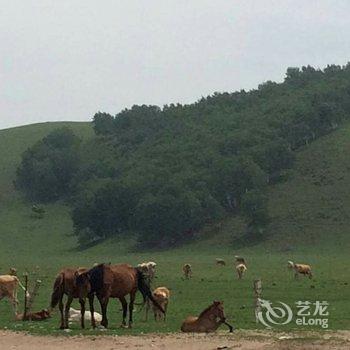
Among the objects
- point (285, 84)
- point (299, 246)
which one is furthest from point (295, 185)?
point (285, 84)

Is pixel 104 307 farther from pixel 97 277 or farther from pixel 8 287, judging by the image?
pixel 8 287

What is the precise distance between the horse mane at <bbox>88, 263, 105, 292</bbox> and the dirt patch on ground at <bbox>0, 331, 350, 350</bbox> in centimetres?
179

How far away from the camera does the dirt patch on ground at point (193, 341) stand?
1753 centimetres

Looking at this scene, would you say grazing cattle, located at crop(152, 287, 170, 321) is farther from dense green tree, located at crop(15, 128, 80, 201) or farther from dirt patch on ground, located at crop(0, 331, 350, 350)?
dense green tree, located at crop(15, 128, 80, 201)

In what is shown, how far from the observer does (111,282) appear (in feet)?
68.1

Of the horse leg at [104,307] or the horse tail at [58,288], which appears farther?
the horse tail at [58,288]

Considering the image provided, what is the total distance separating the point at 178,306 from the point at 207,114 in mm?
97979

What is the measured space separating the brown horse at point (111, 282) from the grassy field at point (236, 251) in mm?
675

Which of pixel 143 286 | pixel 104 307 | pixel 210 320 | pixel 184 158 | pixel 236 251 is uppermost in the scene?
pixel 184 158

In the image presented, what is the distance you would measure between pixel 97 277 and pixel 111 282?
34 centimetres

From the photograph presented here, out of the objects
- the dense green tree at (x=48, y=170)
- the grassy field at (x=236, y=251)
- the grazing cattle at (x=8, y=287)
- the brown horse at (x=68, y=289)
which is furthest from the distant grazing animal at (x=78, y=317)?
the dense green tree at (x=48, y=170)

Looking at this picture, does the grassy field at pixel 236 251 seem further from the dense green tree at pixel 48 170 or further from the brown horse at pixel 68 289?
the dense green tree at pixel 48 170

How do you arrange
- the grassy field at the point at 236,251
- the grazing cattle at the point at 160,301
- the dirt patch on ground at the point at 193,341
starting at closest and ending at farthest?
the dirt patch on ground at the point at 193,341 → the grazing cattle at the point at 160,301 → the grassy field at the point at 236,251

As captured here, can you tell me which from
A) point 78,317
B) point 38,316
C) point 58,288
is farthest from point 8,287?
point 58,288
